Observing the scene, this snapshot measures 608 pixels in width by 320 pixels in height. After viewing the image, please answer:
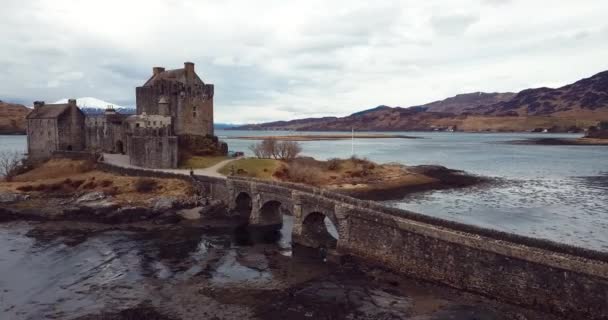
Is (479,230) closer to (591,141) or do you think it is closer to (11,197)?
(11,197)

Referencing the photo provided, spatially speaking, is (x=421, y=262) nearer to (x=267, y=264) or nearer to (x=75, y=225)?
(x=267, y=264)

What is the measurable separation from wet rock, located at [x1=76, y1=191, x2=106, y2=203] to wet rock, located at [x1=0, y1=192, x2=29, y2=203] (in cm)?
626

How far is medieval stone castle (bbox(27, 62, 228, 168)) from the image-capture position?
1946 inches

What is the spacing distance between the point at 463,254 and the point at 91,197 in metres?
35.4

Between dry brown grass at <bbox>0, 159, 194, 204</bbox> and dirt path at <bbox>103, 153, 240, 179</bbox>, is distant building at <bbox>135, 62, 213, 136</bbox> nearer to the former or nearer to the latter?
dirt path at <bbox>103, 153, 240, 179</bbox>

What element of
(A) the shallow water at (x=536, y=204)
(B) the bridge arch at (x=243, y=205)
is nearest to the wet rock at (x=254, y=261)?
(B) the bridge arch at (x=243, y=205)

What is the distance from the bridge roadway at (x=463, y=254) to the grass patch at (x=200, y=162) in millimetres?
20351

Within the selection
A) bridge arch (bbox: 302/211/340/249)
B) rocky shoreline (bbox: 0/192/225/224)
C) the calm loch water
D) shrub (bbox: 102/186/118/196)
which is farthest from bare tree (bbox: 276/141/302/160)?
bridge arch (bbox: 302/211/340/249)

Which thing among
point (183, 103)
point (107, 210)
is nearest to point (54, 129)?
point (183, 103)

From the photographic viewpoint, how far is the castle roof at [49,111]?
58.0 m

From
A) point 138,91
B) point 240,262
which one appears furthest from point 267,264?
point 138,91

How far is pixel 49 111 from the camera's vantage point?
5922 centimetres

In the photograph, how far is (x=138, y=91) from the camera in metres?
54.4

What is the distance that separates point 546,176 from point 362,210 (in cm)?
6069
